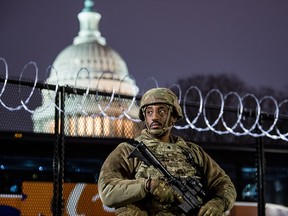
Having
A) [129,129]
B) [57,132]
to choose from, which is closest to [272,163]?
[129,129]

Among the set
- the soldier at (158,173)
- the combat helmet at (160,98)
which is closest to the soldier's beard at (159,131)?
the soldier at (158,173)

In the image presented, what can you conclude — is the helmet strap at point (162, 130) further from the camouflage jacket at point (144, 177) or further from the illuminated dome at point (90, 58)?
the illuminated dome at point (90, 58)

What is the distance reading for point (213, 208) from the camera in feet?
12.9

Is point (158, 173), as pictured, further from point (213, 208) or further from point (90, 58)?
point (90, 58)

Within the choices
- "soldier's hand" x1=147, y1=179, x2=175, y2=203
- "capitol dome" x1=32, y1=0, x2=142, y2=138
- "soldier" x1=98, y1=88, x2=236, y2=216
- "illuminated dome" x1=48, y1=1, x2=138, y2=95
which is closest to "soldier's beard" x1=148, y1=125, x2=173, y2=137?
"soldier" x1=98, y1=88, x2=236, y2=216

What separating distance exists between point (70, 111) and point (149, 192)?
5.89 meters

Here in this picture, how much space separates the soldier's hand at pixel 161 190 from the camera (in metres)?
3.75

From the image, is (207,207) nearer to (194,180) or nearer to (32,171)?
(194,180)

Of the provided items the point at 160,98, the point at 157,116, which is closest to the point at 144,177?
the point at 157,116

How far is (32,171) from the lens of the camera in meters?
10.8

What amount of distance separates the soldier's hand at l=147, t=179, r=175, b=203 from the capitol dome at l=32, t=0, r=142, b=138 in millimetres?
4929

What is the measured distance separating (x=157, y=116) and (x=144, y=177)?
1.26ft

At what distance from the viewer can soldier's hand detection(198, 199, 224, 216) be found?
12.7 feet

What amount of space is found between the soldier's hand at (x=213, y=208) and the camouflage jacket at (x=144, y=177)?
8 cm
